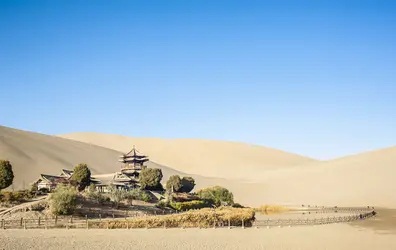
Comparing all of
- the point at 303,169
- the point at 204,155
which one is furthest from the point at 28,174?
the point at 204,155

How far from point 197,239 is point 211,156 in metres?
119

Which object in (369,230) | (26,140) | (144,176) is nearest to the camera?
(369,230)

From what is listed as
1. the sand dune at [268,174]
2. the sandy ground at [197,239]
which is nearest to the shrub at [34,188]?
the sand dune at [268,174]

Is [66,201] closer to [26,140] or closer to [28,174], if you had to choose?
[28,174]

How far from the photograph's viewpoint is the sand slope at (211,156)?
129750 mm

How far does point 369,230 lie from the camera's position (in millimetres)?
32969

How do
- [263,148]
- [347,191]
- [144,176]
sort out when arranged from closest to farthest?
[144,176] < [347,191] < [263,148]

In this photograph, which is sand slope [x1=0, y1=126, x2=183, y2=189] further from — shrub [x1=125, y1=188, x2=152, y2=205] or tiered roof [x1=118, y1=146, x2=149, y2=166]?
shrub [x1=125, y1=188, x2=152, y2=205]

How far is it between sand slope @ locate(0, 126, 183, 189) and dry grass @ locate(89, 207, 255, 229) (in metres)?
35.2

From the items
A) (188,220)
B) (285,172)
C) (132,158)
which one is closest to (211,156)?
(285,172)

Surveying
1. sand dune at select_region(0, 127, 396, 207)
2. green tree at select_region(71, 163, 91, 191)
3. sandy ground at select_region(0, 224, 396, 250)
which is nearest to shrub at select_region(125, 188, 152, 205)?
green tree at select_region(71, 163, 91, 191)

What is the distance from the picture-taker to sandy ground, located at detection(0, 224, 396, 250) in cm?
2366

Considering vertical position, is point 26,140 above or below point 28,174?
above

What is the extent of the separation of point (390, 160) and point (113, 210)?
69.0 metres
